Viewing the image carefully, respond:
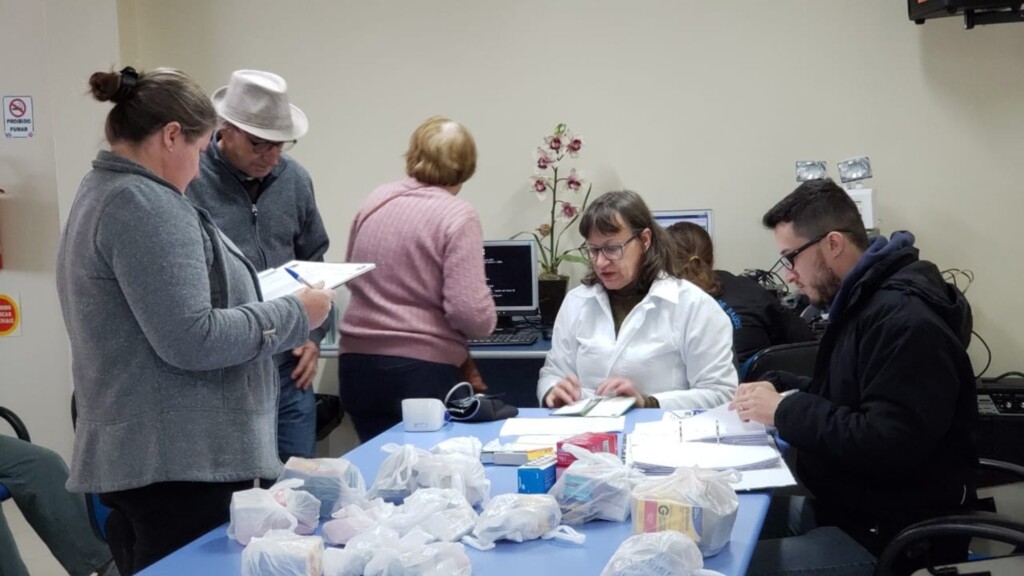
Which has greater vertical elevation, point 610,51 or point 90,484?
point 610,51

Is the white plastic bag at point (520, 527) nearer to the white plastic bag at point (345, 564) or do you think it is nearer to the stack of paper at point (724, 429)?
the white plastic bag at point (345, 564)

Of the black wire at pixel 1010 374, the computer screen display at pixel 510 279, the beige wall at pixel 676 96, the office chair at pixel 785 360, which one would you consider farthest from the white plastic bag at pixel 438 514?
the black wire at pixel 1010 374

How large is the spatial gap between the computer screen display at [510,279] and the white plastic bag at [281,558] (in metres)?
2.94

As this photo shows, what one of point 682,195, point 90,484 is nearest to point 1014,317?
point 682,195

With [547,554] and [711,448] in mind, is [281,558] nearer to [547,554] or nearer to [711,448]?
[547,554]

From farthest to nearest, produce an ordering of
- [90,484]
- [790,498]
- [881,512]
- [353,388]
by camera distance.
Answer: [353,388], [790,498], [881,512], [90,484]

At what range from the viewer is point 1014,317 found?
413 cm

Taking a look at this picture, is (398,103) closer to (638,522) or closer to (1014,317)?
(1014,317)

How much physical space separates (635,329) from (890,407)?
0.89 meters

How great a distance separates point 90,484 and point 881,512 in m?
1.53

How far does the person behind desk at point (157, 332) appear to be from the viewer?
63.8 inches

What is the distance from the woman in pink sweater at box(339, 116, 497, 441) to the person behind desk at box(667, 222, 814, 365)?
42.3 inches

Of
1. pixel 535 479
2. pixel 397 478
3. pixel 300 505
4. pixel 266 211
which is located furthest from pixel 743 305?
pixel 300 505

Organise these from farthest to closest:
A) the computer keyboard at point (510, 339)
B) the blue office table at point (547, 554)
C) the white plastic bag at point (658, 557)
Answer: the computer keyboard at point (510, 339) < the blue office table at point (547, 554) < the white plastic bag at point (658, 557)
